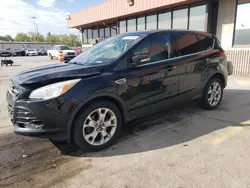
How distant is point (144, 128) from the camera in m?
3.86

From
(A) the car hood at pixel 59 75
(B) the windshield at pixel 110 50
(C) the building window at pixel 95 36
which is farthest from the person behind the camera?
(C) the building window at pixel 95 36

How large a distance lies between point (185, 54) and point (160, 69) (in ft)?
2.76

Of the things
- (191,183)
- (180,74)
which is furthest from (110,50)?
(191,183)

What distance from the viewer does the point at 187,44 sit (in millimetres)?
4160

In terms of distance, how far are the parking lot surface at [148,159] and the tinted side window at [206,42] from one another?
1605mm

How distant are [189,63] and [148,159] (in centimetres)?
216

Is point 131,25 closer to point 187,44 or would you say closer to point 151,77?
point 187,44

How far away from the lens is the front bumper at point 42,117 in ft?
8.54

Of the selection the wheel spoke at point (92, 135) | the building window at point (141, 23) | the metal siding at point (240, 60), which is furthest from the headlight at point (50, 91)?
the building window at point (141, 23)

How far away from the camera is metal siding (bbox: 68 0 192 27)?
1242cm

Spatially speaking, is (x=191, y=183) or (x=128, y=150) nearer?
(x=191, y=183)

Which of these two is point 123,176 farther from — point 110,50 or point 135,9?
point 135,9

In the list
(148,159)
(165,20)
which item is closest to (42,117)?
(148,159)

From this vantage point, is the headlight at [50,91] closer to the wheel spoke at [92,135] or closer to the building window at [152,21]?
the wheel spoke at [92,135]
